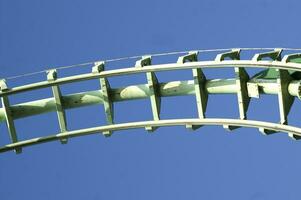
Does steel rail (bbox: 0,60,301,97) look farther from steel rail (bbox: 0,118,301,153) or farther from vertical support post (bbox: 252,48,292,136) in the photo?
steel rail (bbox: 0,118,301,153)

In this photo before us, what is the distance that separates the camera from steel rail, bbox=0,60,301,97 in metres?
31.5

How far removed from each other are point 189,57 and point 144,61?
1970 mm

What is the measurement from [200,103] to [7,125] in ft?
28.4

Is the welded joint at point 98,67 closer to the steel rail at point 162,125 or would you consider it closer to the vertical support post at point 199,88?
the steel rail at point 162,125

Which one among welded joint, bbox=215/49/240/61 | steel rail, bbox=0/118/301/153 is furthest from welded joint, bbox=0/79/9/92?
welded joint, bbox=215/49/240/61

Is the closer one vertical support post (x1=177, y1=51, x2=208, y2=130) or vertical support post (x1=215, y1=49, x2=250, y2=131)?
vertical support post (x1=215, y1=49, x2=250, y2=131)

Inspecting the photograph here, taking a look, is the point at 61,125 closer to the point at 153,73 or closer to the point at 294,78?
the point at 153,73

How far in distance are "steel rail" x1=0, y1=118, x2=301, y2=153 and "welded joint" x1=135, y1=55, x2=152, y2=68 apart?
243 centimetres

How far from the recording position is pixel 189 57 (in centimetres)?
3409

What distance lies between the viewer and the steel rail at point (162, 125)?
31.9 meters

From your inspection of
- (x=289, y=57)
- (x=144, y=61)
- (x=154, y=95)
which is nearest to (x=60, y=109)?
(x=154, y=95)

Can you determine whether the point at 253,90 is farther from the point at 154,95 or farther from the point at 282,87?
the point at 154,95

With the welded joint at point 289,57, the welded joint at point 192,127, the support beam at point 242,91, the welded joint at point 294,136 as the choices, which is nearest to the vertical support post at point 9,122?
the welded joint at point 192,127

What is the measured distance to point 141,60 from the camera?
114ft
